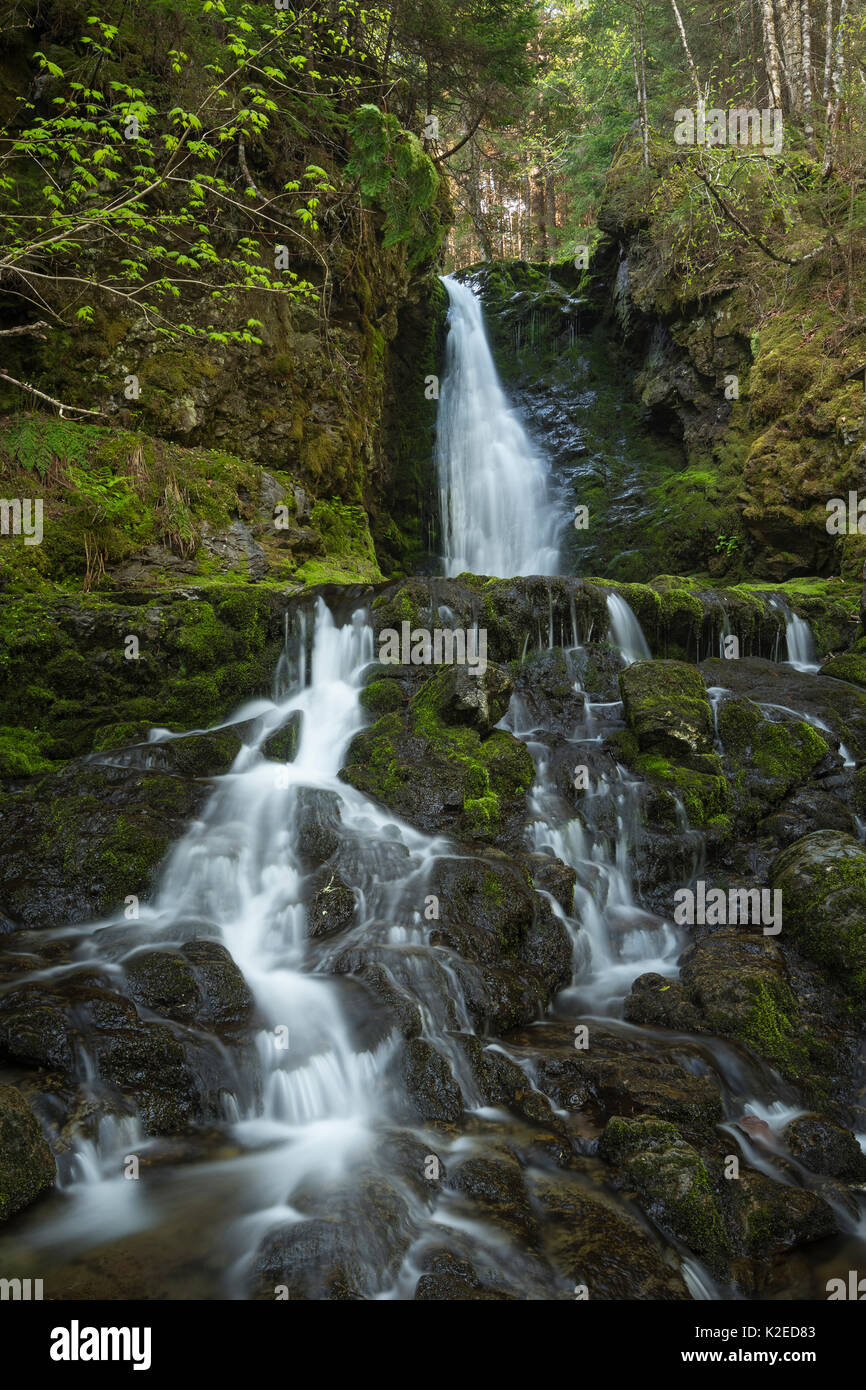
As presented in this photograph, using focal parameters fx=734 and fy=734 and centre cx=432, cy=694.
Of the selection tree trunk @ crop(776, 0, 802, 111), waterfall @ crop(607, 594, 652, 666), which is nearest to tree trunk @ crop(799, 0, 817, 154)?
tree trunk @ crop(776, 0, 802, 111)

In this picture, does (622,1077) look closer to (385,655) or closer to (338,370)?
(385,655)

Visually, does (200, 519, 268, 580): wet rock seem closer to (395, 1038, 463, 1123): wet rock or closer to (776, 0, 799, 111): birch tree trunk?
(395, 1038, 463, 1123): wet rock

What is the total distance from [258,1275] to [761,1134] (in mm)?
3042

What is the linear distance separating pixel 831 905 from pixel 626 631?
5826 mm

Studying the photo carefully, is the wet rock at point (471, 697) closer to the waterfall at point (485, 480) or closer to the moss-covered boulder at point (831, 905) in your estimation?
the moss-covered boulder at point (831, 905)

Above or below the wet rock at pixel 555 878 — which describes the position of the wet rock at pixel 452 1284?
below

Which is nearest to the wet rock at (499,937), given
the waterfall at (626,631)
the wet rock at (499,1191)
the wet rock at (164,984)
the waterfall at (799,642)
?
the wet rock at (499,1191)

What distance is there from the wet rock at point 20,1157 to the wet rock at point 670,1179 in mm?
2948

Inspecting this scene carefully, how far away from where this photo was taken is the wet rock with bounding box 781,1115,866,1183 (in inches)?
167

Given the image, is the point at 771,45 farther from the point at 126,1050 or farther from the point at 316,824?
the point at 126,1050

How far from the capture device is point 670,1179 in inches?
151

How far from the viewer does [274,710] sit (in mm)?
9172

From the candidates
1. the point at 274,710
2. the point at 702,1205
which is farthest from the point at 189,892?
the point at 702,1205

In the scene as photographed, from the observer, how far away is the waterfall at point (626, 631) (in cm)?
1103
